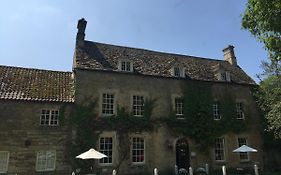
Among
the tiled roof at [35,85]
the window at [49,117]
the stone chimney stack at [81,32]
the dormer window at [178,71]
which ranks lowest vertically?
the window at [49,117]

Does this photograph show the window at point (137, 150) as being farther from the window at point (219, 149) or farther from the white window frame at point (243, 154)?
the white window frame at point (243, 154)

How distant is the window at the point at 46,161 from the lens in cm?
1948

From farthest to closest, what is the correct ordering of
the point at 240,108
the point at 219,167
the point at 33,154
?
the point at 240,108, the point at 219,167, the point at 33,154

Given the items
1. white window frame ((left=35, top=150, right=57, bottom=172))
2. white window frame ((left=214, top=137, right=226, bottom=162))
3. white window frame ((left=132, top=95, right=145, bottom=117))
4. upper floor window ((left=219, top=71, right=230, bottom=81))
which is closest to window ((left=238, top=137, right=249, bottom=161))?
white window frame ((left=214, top=137, right=226, bottom=162))

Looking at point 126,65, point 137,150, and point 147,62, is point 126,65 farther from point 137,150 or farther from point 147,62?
point 137,150

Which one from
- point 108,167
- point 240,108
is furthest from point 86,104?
point 240,108

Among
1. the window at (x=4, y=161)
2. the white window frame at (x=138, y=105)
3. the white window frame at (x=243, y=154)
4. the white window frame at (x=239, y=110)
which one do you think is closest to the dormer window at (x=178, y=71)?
the white window frame at (x=138, y=105)

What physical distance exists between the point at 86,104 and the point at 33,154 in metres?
5.48

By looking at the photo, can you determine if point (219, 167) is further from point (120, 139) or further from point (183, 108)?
point (120, 139)

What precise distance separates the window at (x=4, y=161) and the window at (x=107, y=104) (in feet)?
26.0

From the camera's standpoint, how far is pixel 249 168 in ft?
84.2

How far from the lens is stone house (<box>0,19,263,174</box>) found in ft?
64.8

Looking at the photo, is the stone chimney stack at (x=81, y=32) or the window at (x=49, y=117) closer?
the window at (x=49, y=117)

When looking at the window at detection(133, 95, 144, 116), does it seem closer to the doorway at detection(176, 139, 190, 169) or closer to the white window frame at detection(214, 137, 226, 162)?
the doorway at detection(176, 139, 190, 169)
